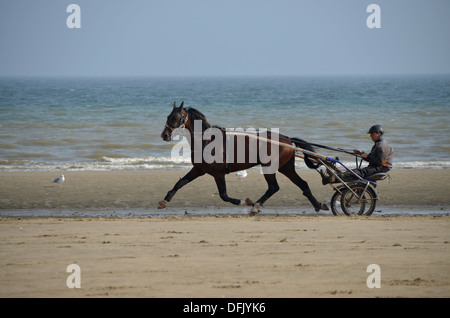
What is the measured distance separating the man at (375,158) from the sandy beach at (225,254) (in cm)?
65

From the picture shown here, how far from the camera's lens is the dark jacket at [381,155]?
913 centimetres

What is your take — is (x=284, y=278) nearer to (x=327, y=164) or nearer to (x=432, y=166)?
(x=327, y=164)

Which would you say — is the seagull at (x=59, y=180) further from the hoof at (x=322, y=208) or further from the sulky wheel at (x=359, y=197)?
the sulky wheel at (x=359, y=197)

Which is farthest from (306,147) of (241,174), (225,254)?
(225,254)

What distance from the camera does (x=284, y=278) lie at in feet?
18.7

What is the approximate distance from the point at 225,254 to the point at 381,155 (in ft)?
11.9

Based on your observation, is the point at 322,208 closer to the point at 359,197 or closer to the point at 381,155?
the point at 359,197

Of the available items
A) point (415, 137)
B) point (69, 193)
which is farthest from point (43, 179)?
point (415, 137)

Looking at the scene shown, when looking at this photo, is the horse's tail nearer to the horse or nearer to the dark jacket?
the horse

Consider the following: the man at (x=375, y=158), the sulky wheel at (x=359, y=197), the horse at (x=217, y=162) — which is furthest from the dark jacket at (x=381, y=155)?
the horse at (x=217, y=162)

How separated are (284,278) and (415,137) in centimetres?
1801

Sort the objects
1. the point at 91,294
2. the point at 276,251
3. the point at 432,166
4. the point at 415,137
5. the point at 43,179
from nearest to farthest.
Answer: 1. the point at 91,294
2. the point at 276,251
3. the point at 43,179
4. the point at 432,166
5. the point at 415,137

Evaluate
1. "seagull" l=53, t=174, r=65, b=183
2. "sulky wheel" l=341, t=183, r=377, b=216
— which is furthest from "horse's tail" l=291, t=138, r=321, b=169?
"seagull" l=53, t=174, r=65, b=183

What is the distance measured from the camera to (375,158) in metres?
9.20
